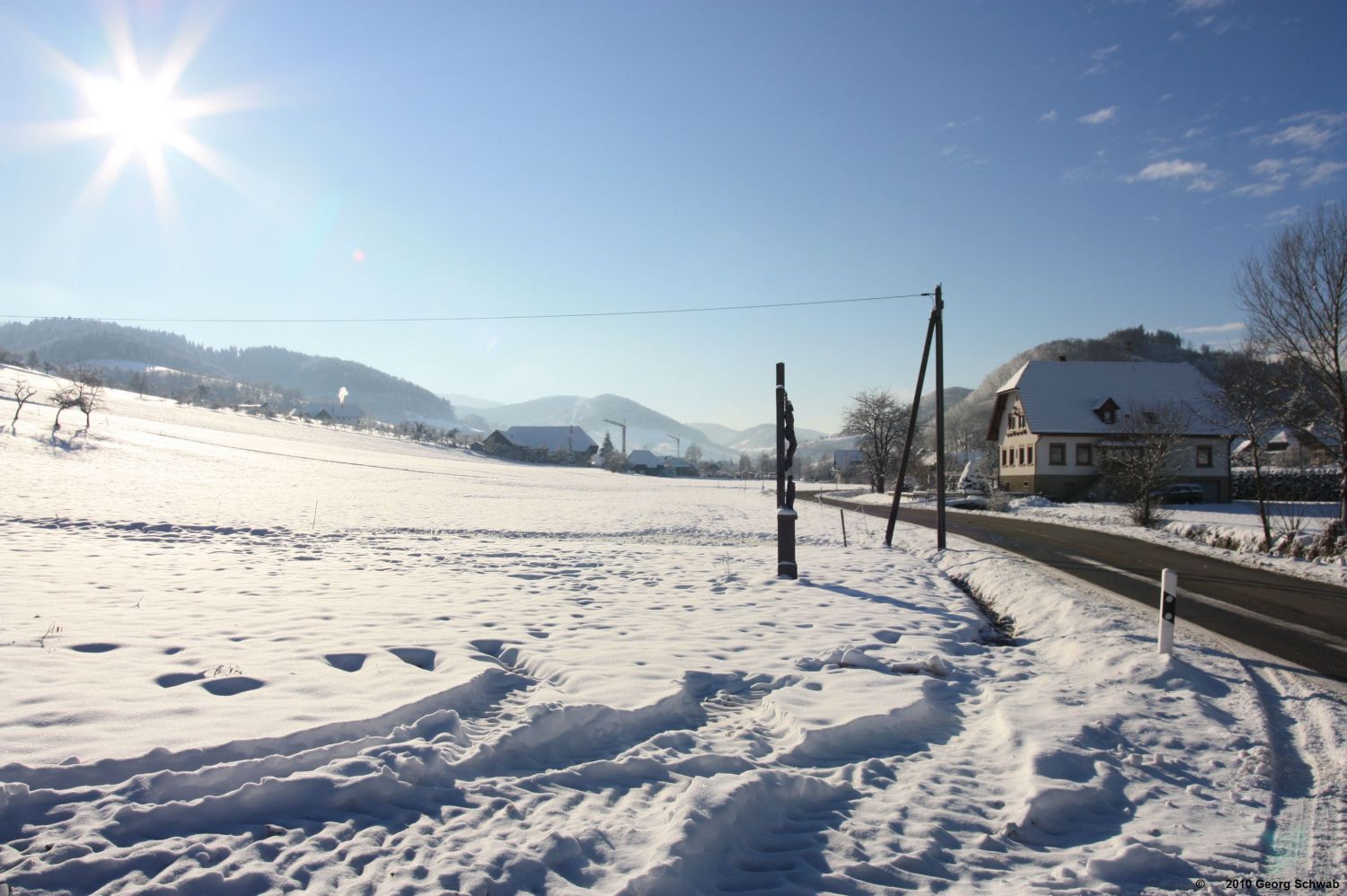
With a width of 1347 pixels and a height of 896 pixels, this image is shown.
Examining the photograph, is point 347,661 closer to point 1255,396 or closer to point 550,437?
point 1255,396

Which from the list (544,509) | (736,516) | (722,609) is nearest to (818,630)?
(722,609)

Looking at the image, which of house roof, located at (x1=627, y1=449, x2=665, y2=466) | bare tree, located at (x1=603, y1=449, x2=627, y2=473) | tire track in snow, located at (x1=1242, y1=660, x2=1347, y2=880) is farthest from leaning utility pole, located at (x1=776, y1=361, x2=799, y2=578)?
house roof, located at (x1=627, y1=449, x2=665, y2=466)

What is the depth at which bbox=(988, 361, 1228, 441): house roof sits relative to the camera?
144 ft

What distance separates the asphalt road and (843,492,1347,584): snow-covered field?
0.73 metres

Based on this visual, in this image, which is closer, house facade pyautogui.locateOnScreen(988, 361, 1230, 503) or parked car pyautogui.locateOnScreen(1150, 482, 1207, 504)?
parked car pyautogui.locateOnScreen(1150, 482, 1207, 504)

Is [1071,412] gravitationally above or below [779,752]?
above

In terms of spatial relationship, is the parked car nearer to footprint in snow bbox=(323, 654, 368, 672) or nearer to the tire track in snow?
the tire track in snow

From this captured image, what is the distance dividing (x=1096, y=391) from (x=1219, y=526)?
2761cm

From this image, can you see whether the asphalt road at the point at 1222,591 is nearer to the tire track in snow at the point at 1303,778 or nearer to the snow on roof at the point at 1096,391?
the tire track in snow at the point at 1303,778

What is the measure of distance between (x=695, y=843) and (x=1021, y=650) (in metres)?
5.99

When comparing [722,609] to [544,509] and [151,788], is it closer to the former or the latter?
[151,788]

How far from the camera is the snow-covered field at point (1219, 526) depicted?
14250 mm

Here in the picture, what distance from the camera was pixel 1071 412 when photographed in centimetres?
4472

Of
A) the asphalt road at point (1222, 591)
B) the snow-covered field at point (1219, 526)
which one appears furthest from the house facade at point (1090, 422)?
the asphalt road at point (1222, 591)
